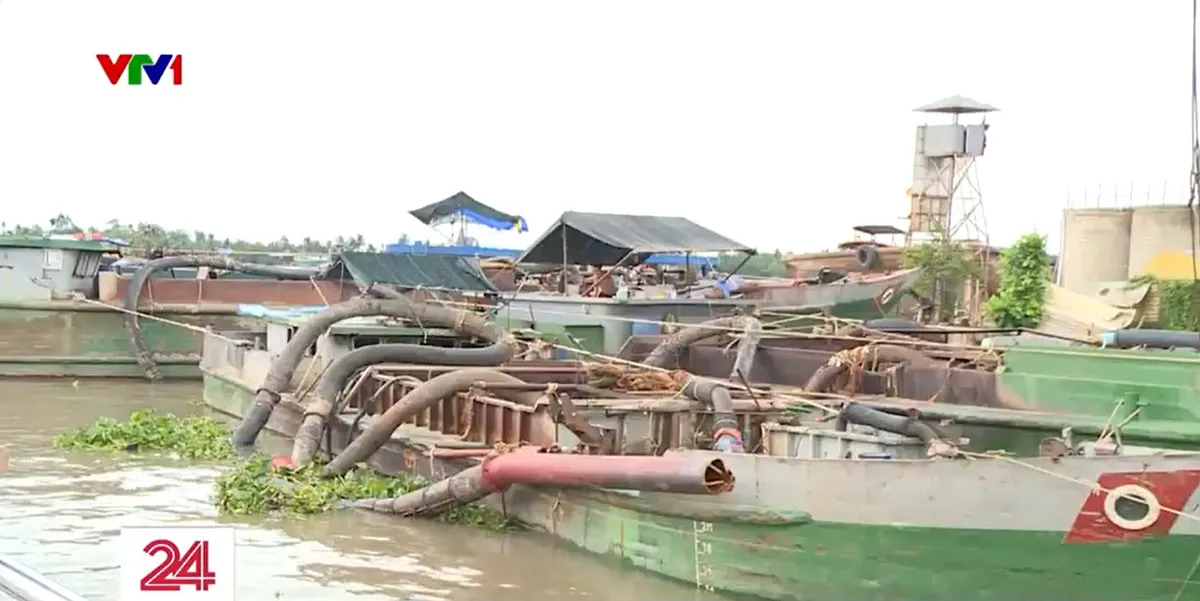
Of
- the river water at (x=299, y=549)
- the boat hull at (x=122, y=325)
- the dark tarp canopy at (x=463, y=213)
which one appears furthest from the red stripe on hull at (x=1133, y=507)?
the dark tarp canopy at (x=463, y=213)

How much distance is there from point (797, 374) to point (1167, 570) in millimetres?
8386

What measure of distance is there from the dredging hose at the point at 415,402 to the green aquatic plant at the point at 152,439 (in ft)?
11.6

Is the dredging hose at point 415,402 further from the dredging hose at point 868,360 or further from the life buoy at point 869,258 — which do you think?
the life buoy at point 869,258

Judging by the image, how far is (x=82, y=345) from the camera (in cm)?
2775

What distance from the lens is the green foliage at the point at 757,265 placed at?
1906 inches

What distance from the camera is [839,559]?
10.6 metres

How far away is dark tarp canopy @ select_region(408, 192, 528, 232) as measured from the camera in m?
42.4

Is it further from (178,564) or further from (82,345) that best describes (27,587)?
(82,345)

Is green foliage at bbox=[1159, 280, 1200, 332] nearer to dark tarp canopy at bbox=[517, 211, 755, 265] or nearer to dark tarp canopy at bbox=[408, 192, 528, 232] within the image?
dark tarp canopy at bbox=[517, 211, 755, 265]

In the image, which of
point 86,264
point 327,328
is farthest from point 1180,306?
point 86,264

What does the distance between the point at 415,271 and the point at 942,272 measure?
1614 cm

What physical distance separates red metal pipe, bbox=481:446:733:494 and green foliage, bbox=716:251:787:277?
33.5m

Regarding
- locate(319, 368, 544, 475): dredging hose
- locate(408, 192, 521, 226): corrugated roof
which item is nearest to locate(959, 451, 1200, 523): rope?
locate(319, 368, 544, 475): dredging hose

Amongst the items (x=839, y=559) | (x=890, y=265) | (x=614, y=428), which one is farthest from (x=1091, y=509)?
(x=890, y=265)
